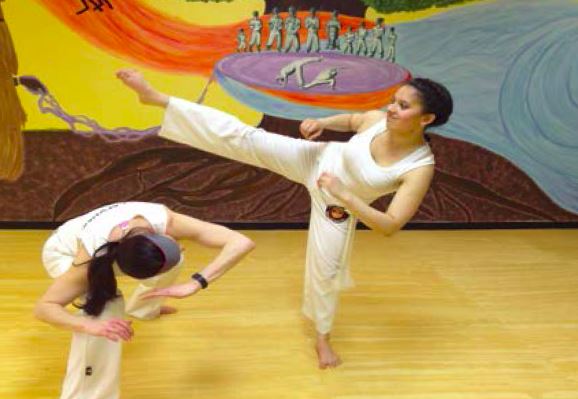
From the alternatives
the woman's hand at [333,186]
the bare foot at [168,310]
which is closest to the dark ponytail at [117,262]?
the woman's hand at [333,186]

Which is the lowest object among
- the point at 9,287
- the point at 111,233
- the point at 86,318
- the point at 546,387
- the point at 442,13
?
the point at 9,287

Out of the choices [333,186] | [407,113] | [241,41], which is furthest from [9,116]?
[407,113]

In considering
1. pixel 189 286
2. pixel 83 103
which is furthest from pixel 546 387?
pixel 83 103

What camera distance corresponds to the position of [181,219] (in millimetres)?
1736

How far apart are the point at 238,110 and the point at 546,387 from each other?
2.10 m

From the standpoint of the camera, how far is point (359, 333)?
2316 millimetres

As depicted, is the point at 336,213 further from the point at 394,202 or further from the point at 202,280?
the point at 202,280

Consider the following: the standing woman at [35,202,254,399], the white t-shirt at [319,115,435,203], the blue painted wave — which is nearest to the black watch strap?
the standing woman at [35,202,254,399]

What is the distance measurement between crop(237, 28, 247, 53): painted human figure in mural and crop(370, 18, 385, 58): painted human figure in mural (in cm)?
72

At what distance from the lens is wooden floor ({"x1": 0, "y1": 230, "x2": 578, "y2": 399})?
1938 millimetres

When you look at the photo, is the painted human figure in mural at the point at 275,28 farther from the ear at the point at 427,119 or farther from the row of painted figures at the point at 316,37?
the ear at the point at 427,119

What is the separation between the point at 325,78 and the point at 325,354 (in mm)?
1708

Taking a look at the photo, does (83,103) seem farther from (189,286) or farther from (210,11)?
(189,286)

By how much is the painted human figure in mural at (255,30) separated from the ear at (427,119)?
5.07ft
